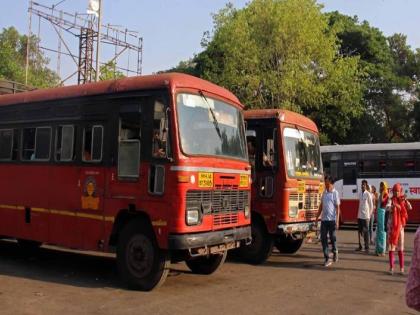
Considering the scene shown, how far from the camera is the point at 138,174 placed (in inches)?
342

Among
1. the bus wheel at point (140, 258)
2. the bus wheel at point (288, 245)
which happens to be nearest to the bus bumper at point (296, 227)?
the bus wheel at point (288, 245)

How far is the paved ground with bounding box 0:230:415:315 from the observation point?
24.5 ft

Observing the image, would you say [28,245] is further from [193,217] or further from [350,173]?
[350,173]

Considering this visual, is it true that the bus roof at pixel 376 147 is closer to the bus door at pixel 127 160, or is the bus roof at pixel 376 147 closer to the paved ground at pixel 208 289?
the paved ground at pixel 208 289

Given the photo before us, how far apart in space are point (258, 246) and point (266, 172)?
5.20 feet

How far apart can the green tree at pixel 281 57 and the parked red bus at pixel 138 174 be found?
1571cm

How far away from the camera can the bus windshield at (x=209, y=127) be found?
845 cm

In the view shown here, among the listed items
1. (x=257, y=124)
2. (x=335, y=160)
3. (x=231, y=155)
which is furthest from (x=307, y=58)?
(x=231, y=155)

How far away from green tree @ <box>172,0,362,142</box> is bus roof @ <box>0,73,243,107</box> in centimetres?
Result: 1542

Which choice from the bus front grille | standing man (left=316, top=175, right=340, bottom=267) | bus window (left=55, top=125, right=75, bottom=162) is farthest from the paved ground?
bus window (left=55, top=125, right=75, bottom=162)

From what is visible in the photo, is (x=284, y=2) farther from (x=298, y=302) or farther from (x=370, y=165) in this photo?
(x=298, y=302)

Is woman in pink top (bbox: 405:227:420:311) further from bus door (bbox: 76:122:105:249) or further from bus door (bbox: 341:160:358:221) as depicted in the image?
bus door (bbox: 341:160:358:221)

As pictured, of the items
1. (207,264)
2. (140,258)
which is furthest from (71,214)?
(207,264)

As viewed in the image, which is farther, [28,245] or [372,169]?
[372,169]
